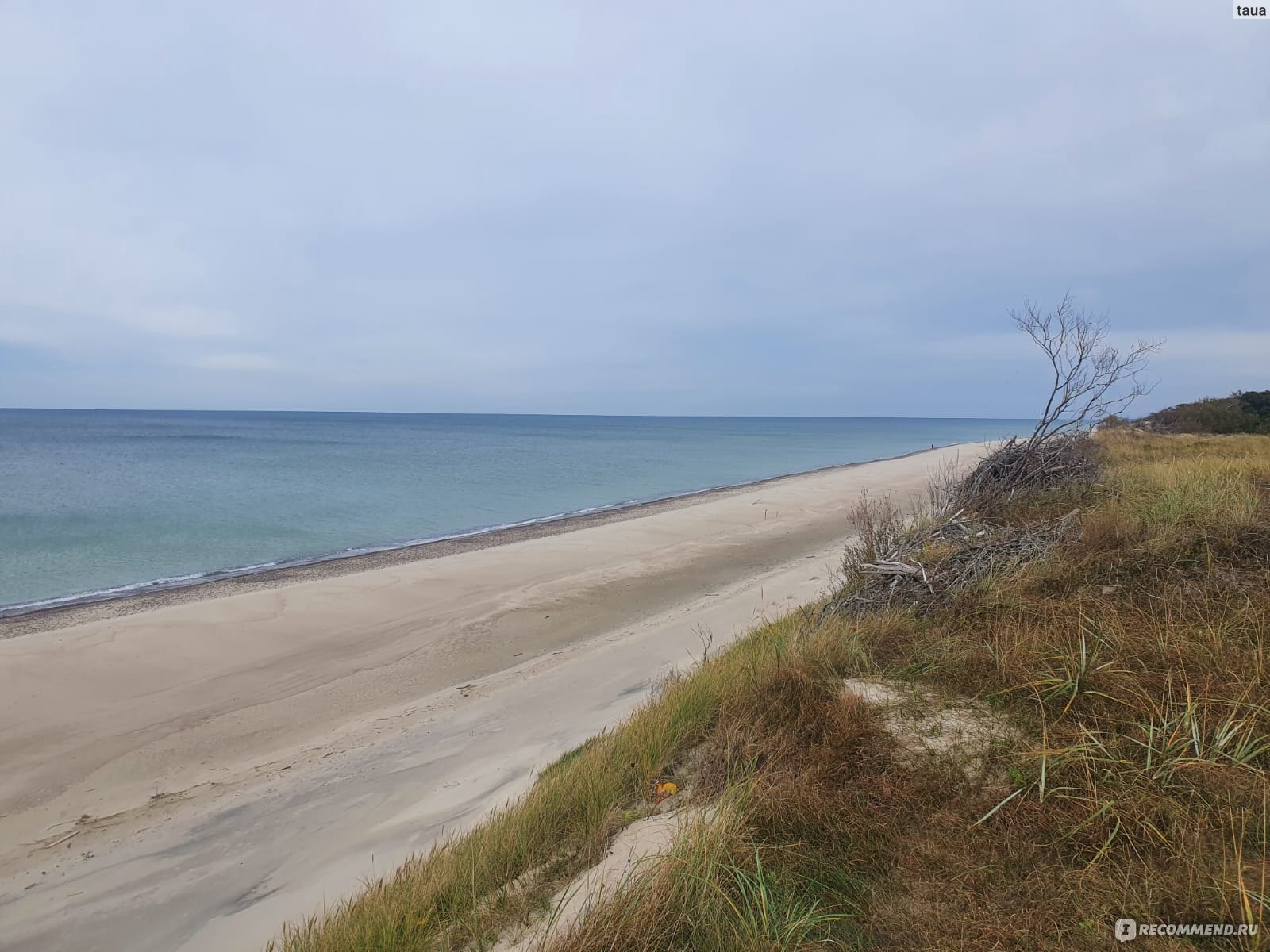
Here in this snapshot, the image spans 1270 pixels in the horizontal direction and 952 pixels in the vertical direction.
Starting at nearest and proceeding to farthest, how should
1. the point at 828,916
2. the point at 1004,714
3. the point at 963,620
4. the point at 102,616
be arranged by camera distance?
the point at 828,916, the point at 1004,714, the point at 963,620, the point at 102,616

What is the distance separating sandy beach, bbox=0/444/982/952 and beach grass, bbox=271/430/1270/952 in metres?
1.35

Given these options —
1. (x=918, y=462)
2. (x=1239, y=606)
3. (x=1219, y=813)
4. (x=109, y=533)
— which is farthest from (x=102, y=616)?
(x=918, y=462)

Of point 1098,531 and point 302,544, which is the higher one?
point 1098,531

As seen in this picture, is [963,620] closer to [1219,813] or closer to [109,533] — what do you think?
[1219,813]

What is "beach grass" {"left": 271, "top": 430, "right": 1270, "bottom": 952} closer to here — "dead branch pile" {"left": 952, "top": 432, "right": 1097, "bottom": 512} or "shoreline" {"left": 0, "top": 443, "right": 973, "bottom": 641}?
"dead branch pile" {"left": 952, "top": 432, "right": 1097, "bottom": 512}

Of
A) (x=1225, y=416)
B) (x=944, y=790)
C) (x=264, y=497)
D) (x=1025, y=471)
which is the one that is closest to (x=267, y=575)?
(x=264, y=497)

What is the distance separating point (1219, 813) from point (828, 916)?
1739mm

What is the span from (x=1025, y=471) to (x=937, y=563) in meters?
4.09

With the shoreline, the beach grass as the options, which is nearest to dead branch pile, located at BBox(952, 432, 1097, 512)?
the beach grass

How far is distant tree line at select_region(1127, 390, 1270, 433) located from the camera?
21438 mm

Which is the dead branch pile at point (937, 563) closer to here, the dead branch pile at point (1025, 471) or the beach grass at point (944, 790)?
the beach grass at point (944, 790)

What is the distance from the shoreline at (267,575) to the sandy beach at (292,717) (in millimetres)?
149

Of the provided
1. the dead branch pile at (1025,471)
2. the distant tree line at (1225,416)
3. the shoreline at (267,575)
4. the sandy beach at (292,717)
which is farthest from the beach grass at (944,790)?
the distant tree line at (1225,416)

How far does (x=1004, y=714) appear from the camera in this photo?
3668 millimetres
